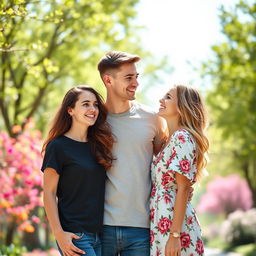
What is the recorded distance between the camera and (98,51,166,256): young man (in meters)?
4.88

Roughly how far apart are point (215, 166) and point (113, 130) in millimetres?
27192

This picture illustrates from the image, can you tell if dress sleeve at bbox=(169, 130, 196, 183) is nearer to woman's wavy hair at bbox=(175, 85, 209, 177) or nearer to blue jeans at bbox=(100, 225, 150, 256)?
woman's wavy hair at bbox=(175, 85, 209, 177)

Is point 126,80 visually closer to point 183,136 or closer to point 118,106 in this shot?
point 118,106

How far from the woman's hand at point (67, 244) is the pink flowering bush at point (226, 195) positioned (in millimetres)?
29091

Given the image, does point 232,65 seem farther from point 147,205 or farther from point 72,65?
point 147,205

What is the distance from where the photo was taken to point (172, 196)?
4.80m

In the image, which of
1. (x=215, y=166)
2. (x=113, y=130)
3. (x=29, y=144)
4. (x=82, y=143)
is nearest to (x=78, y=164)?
(x=82, y=143)

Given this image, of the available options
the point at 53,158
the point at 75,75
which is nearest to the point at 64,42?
the point at 75,75

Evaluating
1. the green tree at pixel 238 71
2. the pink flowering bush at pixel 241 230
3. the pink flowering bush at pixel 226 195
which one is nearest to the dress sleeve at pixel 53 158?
the green tree at pixel 238 71

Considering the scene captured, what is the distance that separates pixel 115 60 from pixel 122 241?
5.24 ft

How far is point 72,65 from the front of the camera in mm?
18188

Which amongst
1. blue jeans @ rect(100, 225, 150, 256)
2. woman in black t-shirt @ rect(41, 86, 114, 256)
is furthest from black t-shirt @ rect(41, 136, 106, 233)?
blue jeans @ rect(100, 225, 150, 256)

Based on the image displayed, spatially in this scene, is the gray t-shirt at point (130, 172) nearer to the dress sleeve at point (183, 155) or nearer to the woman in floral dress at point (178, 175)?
the woman in floral dress at point (178, 175)

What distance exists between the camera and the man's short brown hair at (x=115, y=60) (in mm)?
5262
